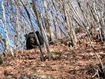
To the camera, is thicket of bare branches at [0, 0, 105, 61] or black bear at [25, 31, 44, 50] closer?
thicket of bare branches at [0, 0, 105, 61]

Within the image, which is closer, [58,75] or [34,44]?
[58,75]

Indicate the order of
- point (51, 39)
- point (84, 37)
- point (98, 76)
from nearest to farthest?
point (98, 76) < point (84, 37) < point (51, 39)

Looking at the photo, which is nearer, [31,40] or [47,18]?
[47,18]

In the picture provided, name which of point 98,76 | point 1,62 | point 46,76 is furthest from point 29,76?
point 1,62

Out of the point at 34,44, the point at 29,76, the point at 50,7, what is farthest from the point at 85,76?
A: the point at 50,7

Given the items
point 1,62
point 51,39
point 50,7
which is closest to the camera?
point 1,62

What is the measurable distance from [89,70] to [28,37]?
764 centimetres

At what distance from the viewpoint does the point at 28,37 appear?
10258 millimetres

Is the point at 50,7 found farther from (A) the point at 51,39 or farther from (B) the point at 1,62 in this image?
(B) the point at 1,62

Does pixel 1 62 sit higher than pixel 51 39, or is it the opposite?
pixel 51 39

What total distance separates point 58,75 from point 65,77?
20 centimetres

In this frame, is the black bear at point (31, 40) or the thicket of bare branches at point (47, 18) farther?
the black bear at point (31, 40)

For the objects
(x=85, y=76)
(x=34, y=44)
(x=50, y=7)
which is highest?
(x=50, y=7)

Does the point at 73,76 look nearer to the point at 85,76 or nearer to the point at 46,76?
the point at 85,76
